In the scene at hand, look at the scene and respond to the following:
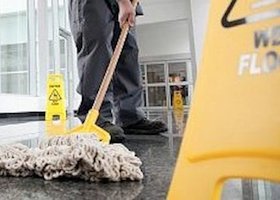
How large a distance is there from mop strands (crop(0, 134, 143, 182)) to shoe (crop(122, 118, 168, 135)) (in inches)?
29.8

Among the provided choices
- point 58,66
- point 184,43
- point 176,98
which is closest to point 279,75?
point 58,66

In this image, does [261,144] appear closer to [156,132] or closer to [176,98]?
[156,132]

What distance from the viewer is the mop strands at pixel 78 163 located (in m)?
0.67

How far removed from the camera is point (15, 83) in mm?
3639

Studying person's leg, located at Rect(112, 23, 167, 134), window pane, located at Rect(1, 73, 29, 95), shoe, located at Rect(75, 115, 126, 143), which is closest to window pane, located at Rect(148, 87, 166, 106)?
window pane, located at Rect(1, 73, 29, 95)

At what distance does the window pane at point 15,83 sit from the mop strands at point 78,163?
2793mm

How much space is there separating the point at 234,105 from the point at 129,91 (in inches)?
52.7

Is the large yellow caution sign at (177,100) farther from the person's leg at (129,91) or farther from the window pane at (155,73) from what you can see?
the person's leg at (129,91)

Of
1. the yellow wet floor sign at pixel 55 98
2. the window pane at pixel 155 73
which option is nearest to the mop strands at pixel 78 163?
the yellow wet floor sign at pixel 55 98

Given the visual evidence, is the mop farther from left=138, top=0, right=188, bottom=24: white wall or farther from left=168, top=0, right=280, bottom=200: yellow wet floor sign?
left=138, top=0, right=188, bottom=24: white wall

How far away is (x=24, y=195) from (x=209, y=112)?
43 cm

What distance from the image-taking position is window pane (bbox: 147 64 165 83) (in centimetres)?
937

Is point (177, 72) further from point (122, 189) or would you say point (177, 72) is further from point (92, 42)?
point (122, 189)

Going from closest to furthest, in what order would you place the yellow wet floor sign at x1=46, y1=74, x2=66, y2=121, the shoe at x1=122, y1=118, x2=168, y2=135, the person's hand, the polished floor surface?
the polished floor surface → the person's hand → the shoe at x1=122, y1=118, x2=168, y2=135 → the yellow wet floor sign at x1=46, y1=74, x2=66, y2=121
